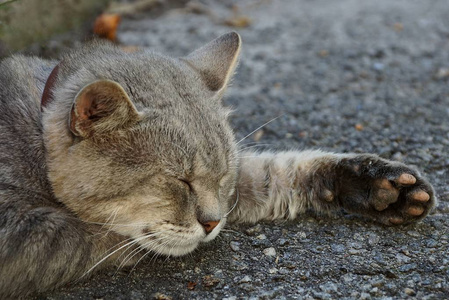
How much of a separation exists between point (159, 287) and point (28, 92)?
117cm

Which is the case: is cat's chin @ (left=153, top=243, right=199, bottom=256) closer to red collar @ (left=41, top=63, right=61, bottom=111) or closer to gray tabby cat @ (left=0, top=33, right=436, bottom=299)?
gray tabby cat @ (left=0, top=33, right=436, bottom=299)

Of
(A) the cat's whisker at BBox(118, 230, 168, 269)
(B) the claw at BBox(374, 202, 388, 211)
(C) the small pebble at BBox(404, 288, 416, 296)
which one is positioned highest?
(A) the cat's whisker at BBox(118, 230, 168, 269)

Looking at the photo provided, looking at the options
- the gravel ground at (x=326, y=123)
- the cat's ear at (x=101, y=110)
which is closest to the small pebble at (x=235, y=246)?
the gravel ground at (x=326, y=123)

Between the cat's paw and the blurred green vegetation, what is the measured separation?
223cm

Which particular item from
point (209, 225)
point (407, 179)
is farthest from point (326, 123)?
point (209, 225)

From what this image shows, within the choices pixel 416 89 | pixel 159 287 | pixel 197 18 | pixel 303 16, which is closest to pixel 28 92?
pixel 159 287

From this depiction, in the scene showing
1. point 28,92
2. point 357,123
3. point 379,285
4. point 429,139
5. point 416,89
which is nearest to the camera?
point 379,285

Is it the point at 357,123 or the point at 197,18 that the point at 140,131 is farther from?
the point at 197,18

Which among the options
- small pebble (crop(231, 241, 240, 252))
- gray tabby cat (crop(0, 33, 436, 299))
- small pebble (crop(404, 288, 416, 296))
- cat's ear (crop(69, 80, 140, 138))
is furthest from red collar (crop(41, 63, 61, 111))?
small pebble (crop(404, 288, 416, 296))

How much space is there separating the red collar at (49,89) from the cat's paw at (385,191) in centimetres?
159

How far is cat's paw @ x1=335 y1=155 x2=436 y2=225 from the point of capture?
9.70 ft

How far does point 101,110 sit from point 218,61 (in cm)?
96

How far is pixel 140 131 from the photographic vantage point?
2637 millimetres

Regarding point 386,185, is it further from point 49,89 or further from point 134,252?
point 49,89
